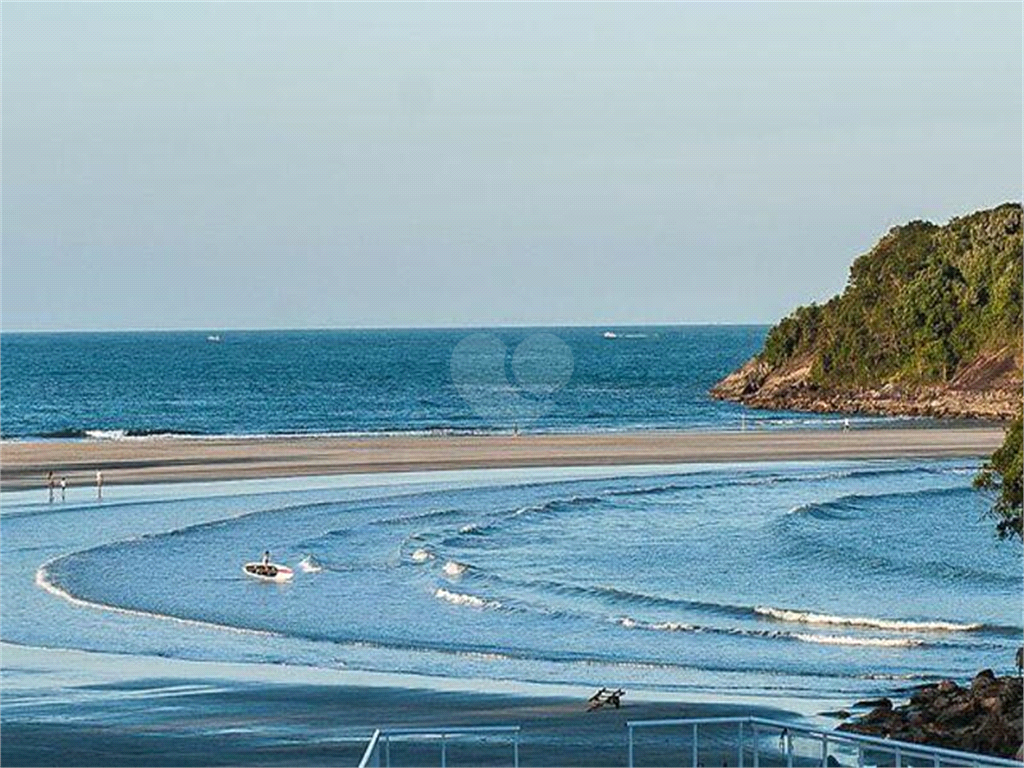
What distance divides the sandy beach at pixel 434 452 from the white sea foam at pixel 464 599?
33104 millimetres

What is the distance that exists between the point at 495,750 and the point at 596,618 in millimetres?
13147

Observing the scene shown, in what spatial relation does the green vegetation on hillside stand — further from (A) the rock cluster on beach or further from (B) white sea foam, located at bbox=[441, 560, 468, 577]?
(A) the rock cluster on beach

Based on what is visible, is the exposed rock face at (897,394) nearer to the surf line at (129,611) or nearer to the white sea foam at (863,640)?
the surf line at (129,611)

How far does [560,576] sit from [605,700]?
1649cm

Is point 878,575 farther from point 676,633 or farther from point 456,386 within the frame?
point 456,386

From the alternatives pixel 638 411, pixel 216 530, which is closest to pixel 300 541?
pixel 216 530

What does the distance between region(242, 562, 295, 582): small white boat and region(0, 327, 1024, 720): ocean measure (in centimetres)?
66

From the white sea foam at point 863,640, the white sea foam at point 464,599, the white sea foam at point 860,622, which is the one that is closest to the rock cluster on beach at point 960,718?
the white sea foam at point 863,640

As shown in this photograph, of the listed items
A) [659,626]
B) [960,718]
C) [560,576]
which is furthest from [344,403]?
[960,718]

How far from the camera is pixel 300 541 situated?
5272cm

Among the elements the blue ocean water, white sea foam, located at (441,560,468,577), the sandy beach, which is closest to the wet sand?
white sea foam, located at (441,560,468,577)

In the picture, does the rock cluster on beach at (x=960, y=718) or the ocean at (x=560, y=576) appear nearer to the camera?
the rock cluster on beach at (x=960, y=718)

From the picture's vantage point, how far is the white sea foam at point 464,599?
4081cm

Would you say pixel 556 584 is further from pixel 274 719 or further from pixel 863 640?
pixel 274 719
